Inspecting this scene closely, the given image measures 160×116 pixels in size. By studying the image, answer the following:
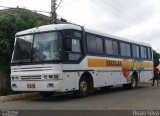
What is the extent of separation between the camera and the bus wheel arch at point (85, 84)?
18.6 m

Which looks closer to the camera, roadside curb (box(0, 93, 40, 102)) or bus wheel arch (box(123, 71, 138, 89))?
roadside curb (box(0, 93, 40, 102))

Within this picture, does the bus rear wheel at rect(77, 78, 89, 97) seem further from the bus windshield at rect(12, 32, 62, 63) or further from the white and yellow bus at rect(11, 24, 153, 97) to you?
the bus windshield at rect(12, 32, 62, 63)

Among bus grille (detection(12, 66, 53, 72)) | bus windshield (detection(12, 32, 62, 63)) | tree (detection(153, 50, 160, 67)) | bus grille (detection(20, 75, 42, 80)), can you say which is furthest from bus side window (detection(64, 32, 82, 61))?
tree (detection(153, 50, 160, 67))

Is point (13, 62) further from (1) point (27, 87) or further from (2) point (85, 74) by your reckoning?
(2) point (85, 74)

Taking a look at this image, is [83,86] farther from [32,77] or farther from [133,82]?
[133,82]

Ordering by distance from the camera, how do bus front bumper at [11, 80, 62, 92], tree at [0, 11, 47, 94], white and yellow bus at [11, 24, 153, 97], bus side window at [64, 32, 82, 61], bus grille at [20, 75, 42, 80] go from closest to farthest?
bus front bumper at [11, 80, 62, 92], white and yellow bus at [11, 24, 153, 97], bus grille at [20, 75, 42, 80], bus side window at [64, 32, 82, 61], tree at [0, 11, 47, 94]

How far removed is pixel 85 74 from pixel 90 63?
0.60 metres

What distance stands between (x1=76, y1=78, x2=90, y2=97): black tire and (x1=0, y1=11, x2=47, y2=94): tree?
4.38 m

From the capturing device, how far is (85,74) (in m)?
19.2

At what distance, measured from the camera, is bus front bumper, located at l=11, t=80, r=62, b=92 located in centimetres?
1678

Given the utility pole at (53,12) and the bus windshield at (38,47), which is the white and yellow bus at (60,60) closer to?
the bus windshield at (38,47)

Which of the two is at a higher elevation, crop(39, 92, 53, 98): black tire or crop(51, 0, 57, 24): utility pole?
crop(51, 0, 57, 24): utility pole

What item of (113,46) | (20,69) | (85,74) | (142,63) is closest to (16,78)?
(20,69)

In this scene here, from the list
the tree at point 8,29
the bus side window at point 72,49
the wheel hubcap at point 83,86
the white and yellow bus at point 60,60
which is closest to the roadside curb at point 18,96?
the white and yellow bus at point 60,60
